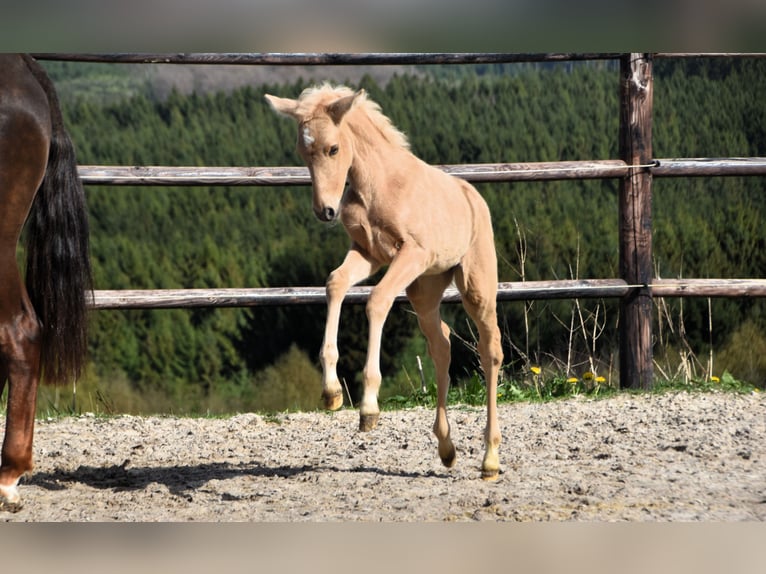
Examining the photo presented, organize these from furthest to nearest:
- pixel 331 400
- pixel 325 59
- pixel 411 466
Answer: pixel 325 59, pixel 411 466, pixel 331 400

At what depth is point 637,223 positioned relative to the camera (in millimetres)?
5414

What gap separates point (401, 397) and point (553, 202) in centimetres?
329

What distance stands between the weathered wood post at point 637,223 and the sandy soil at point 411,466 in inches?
16.1

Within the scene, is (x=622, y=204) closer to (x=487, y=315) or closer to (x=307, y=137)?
(x=487, y=315)

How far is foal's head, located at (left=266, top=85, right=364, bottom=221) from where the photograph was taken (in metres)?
2.88

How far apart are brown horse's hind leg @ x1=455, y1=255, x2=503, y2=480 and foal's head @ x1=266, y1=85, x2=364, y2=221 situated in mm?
726

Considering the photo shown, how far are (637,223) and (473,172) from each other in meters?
1.03

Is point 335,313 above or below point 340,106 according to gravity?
below

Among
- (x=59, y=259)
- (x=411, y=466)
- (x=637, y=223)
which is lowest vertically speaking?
(x=411, y=466)

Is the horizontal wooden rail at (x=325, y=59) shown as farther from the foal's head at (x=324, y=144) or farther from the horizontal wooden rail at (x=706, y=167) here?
the foal's head at (x=324, y=144)

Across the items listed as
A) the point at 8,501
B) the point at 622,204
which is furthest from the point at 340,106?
the point at 622,204

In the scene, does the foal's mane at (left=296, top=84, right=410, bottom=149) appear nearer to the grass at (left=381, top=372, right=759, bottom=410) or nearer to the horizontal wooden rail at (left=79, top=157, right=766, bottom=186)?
the horizontal wooden rail at (left=79, top=157, right=766, bottom=186)

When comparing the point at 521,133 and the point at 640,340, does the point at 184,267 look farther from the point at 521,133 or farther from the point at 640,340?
the point at 640,340

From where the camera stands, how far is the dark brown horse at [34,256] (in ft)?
10.7
